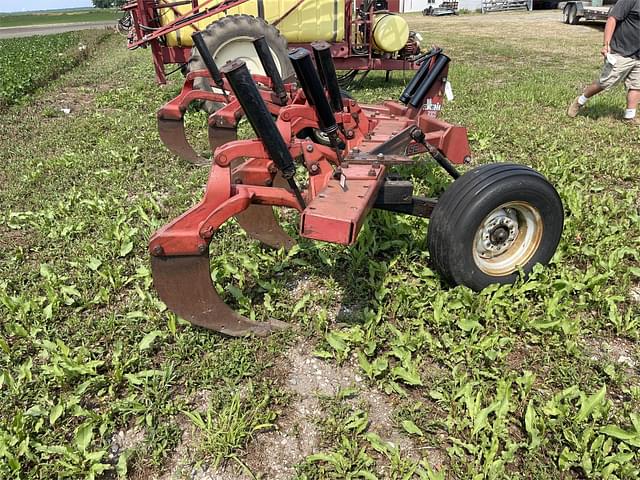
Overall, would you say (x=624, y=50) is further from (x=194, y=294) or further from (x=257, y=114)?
(x=194, y=294)

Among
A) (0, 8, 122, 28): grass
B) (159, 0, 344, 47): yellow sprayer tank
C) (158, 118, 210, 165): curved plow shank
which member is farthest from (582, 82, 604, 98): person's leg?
(0, 8, 122, 28): grass

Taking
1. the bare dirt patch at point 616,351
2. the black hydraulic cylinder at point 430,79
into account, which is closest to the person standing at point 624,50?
the black hydraulic cylinder at point 430,79

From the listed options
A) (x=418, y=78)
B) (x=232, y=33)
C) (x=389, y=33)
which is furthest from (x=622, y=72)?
(x=232, y=33)

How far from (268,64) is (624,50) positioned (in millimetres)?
5280

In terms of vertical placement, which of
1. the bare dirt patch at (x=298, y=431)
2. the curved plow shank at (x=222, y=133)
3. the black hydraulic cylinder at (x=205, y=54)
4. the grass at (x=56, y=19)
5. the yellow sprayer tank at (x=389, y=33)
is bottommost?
the grass at (x=56, y=19)

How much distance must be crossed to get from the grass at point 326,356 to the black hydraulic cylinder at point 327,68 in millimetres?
1069

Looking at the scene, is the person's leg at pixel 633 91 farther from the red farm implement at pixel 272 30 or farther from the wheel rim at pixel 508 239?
the wheel rim at pixel 508 239

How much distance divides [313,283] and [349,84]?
740cm

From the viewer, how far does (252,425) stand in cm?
236

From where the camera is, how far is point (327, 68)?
3094mm

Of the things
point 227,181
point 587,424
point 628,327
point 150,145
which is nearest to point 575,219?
point 628,327

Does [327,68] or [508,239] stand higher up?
[327,68]

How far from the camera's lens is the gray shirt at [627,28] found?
622 centimetres

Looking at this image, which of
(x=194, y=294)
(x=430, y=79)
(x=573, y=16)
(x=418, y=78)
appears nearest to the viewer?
(x=194, y=294)
